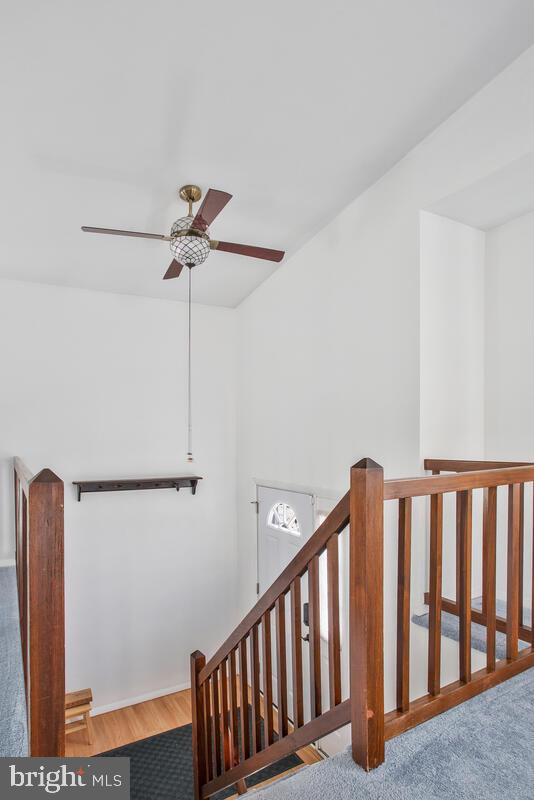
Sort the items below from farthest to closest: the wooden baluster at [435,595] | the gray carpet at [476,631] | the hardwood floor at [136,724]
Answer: the hardwood floor at [136,724]
the gray carpet at [476,631]
the wooden baluster at [435,595]

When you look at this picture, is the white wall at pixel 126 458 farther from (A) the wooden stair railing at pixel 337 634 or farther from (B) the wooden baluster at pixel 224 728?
(A) the wooden stair railing at pixel 337 634

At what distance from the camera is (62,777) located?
1.25 meters

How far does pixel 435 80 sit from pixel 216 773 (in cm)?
375

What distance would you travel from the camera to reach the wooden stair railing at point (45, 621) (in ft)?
3.98

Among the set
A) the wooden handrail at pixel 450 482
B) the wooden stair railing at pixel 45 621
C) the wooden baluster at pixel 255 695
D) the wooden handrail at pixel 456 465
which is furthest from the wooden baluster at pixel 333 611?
the wooden handrail at pixel 456 465

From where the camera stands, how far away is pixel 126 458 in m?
4.85

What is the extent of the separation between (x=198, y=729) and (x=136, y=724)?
2.01 meters

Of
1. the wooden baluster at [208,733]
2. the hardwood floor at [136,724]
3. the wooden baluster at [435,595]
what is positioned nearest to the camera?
the wooden baluster at [435,595]

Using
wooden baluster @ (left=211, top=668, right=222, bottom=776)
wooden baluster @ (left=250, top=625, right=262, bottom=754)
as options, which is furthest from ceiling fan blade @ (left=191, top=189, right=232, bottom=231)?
wooden baluster @ (left=211, top=668, right=222, bottom=776)

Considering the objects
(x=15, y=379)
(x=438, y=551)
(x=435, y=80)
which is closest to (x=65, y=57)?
(x=435, y=80)

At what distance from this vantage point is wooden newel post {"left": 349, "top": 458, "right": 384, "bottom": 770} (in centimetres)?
139

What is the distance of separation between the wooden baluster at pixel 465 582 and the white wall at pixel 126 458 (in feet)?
12.3

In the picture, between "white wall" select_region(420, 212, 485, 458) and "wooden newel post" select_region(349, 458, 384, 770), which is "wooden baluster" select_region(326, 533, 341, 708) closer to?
"wooden newel post" select_region(349, 458, 384, 770)

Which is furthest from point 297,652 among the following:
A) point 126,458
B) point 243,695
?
point 126,458
